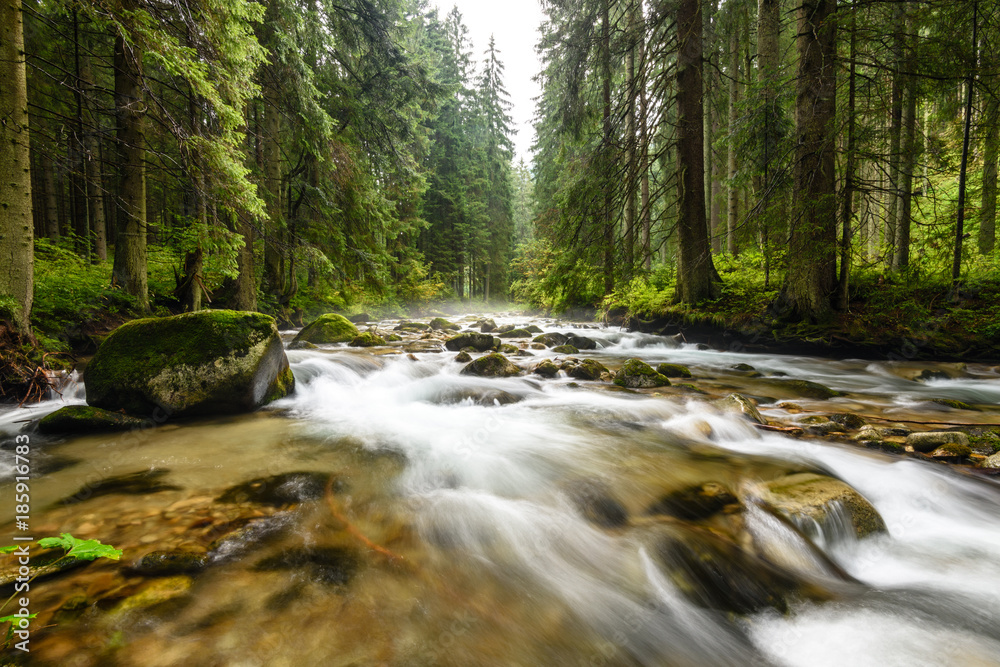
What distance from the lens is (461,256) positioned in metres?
30.5

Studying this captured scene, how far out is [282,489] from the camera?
279cm

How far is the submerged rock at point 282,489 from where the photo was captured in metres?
2.61

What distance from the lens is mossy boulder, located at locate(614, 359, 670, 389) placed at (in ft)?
20.5

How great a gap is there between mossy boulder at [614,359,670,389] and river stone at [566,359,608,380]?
22.8 inches

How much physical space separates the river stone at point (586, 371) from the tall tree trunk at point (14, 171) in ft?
24.3

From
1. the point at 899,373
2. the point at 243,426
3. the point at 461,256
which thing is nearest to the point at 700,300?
the point at 899,373

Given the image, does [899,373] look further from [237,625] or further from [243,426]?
[243,426]

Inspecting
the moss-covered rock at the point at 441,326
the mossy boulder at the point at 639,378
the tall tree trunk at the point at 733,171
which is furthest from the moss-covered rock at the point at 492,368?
the moss-covered rock at the point at 441,326

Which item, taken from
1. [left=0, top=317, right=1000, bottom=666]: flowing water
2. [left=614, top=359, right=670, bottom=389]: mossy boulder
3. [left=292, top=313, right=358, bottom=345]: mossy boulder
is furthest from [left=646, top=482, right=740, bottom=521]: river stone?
[left=292, top=313, right=358, bottom=345]: mossy boulder

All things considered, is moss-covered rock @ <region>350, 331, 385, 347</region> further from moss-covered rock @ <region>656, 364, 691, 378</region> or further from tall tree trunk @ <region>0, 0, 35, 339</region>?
moss-covered rock @ <region>656, 364, 691, 378</region>

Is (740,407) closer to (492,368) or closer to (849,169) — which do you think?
(492,368)

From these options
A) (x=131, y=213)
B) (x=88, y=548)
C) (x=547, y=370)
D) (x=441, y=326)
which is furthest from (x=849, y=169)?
(x=441, y=326)

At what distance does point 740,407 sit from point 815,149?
5165mm

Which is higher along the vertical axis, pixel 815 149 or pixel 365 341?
pixel 815 149
